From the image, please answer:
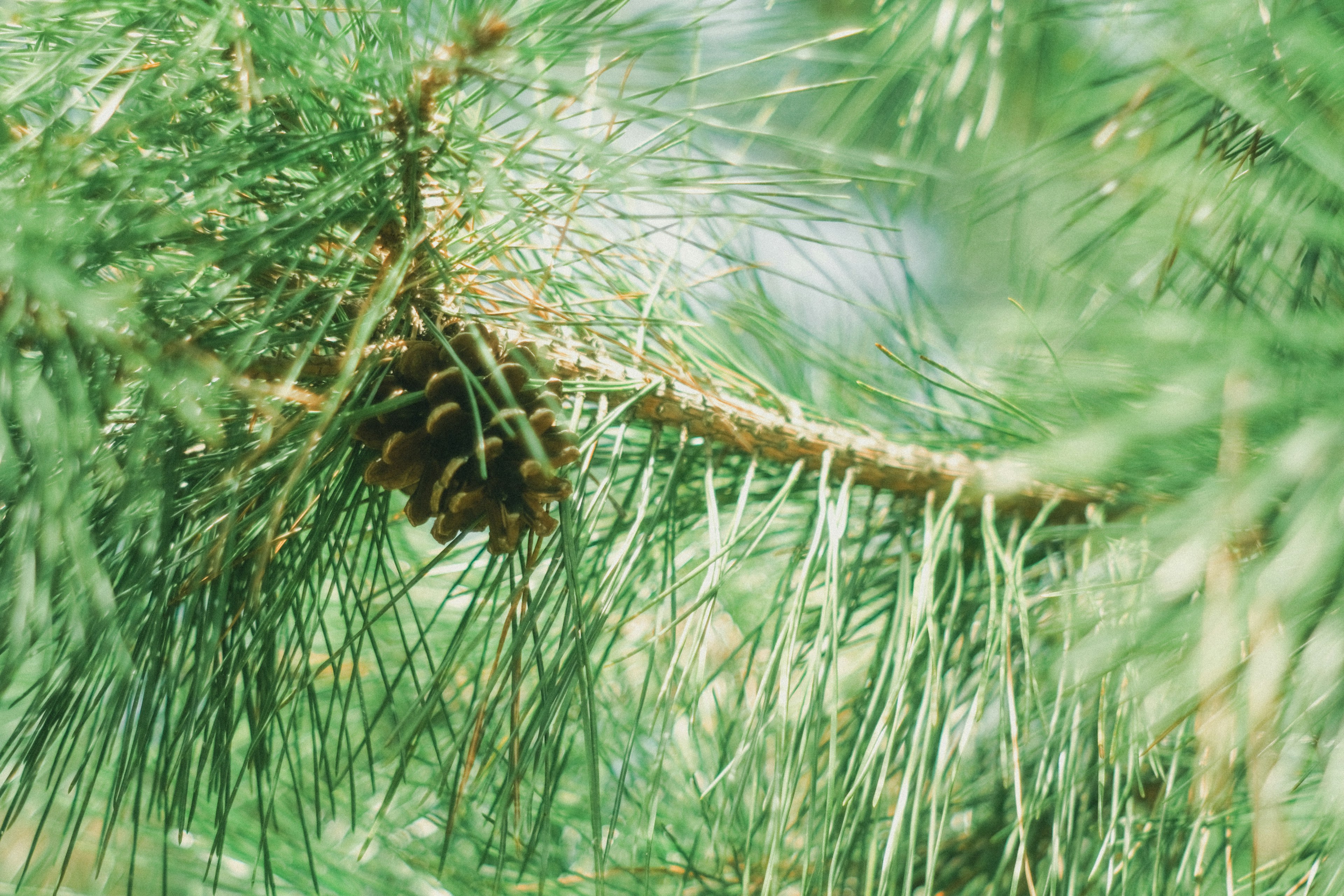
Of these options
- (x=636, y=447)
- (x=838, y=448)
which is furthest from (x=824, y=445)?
(x=636, y=447)

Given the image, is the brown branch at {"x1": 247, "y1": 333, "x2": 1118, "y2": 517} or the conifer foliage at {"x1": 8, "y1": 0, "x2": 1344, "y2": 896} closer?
the conifer foliage at {"x1": 8, "y1": 0, "x2": 1344, "y2": 896}

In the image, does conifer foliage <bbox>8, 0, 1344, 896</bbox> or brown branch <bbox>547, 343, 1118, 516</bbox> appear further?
brown branch <bbox>547, 343, 1118, 516</bbox>

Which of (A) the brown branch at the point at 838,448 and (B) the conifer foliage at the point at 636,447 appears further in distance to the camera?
(A) the brown branch at the point at 838,448

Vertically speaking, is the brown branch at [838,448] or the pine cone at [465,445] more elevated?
the brown branch at [838,448]

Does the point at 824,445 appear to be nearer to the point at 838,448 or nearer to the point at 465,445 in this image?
the point at 838,448

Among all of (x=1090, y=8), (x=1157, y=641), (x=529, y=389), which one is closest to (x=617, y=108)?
(x=529, y=389)

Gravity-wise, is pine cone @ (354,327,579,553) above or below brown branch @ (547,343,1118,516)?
below

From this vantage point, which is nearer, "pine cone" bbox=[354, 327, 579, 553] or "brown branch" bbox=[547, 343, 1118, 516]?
"pine cone" bbox=[354, 327, 579, 553]

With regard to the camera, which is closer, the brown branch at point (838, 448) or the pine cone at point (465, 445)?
the pine cone at point (465, 445)

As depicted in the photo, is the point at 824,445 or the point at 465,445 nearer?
the point at 465,445
